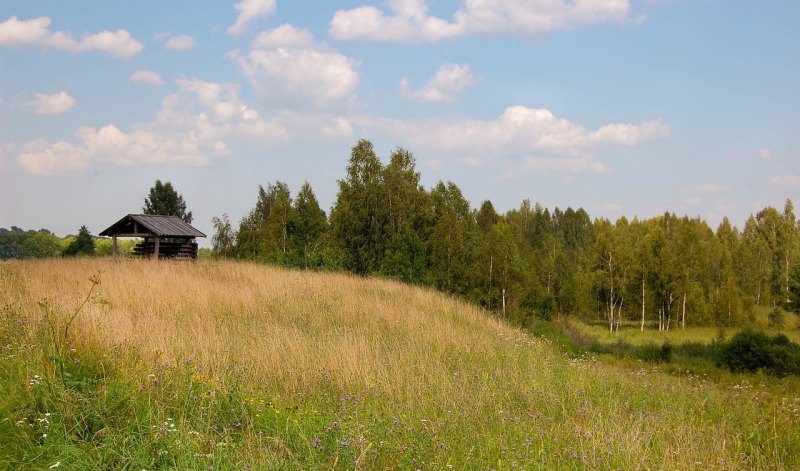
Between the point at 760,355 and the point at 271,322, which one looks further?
the point at 760,355

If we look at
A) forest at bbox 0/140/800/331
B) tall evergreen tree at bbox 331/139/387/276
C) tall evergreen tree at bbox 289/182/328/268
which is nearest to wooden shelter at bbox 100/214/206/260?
forest at bbox 0/140/800/331

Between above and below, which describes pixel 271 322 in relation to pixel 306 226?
below

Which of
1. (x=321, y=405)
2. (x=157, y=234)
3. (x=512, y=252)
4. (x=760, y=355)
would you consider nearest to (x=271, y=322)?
(x=321, y=405)

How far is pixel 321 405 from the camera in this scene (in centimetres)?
570

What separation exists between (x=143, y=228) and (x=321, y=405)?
2110 cm

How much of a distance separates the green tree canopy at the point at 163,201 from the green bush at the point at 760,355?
170 feet

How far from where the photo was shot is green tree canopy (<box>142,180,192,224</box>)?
57.6m

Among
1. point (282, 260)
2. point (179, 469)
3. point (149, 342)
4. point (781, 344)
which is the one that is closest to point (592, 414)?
point (179, 469)

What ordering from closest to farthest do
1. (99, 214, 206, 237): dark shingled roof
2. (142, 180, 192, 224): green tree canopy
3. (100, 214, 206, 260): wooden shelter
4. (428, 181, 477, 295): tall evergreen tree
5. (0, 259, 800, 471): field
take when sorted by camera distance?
1. (0, 259, 800, 471): field
2. (99, 214, 206, 237): dark shingled roof
3. (100, 214, 206, 260): wooden shelter
4. (428, 181, 477, 295): tall evergreen tree
5. (142, 180, 192, 224): green tree canopy

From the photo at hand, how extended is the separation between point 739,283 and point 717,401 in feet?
225

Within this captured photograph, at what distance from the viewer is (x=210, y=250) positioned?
165 ft

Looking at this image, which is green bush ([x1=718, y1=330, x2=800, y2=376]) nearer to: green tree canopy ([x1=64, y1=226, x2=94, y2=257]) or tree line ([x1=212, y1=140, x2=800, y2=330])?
tree line ([x1=212, y1=140, x2=800, y2=330])

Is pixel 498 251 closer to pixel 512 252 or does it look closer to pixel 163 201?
pixel 512 252

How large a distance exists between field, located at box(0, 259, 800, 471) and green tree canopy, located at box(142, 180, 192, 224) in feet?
166
